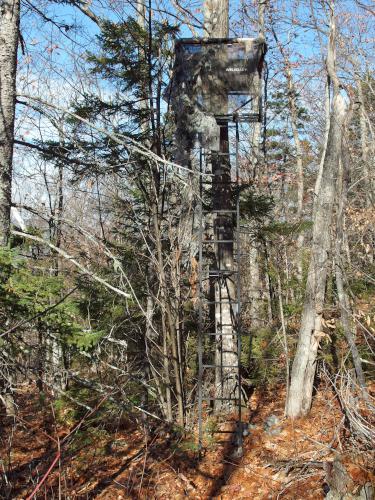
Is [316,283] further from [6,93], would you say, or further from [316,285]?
[6,93]

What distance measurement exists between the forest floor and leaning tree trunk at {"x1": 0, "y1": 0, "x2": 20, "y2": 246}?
2235 mm

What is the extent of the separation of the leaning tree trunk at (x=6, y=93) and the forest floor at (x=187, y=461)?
2235mm

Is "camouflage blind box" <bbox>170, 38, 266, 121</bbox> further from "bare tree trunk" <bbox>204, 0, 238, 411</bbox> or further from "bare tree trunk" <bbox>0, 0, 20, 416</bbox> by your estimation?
"bare tree trunk" <bbox>0, 0, 20, 416</bbox>

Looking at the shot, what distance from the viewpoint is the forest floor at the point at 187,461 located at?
17.5 feet

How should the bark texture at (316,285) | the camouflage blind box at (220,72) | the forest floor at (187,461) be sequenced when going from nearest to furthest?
1. the forest floor at (187,461)
2. the camouflage blind box at (220,72)
3. the bark texture at (316,285)

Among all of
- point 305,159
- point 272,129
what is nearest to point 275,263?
point 272,129

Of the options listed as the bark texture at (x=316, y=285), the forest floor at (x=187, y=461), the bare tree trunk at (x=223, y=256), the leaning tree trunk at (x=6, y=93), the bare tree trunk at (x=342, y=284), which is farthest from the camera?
the bare tree trunk at (x=223, y=256)

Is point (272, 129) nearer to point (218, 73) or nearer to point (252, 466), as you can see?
point (218, 73)

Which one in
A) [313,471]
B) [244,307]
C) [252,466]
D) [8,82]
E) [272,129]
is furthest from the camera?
[272,129]

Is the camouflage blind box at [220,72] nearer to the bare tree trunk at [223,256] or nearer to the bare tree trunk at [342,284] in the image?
the bare tree trunk at [223,256]

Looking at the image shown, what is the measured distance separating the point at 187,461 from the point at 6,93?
5.21 metres

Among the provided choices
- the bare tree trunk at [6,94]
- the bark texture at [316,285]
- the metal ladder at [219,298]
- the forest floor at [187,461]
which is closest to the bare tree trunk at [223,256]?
the metal ladder at [219,298]

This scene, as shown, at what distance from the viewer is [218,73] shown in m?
6.95

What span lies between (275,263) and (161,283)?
340 cm
